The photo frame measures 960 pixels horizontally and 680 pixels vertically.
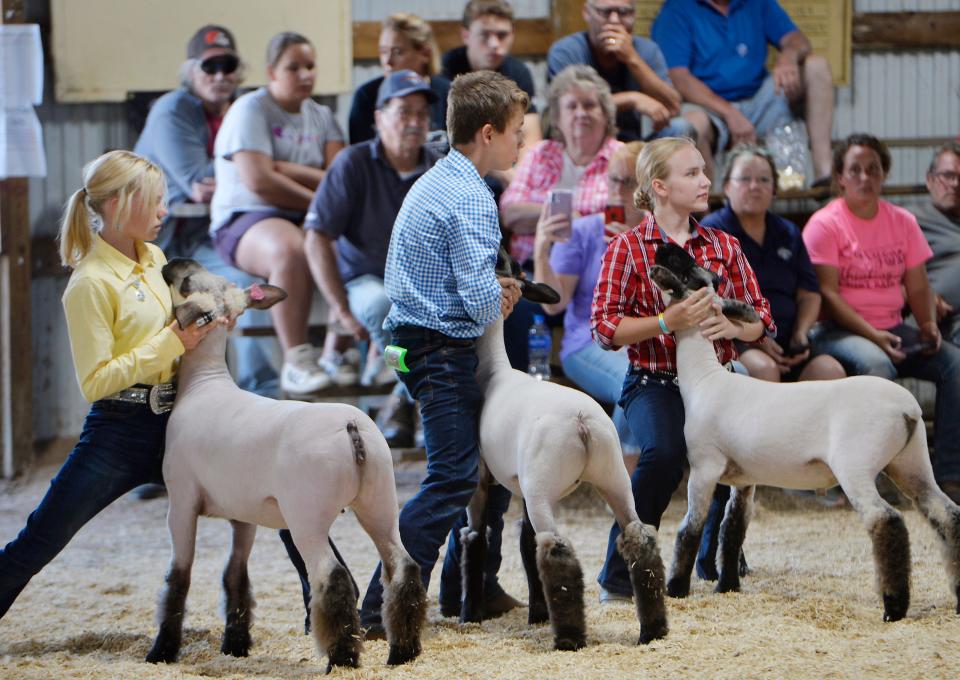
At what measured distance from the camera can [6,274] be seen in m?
7.16

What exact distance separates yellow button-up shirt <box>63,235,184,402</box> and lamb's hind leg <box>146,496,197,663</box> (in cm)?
38

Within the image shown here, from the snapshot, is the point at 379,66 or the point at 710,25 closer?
the point at 710,25

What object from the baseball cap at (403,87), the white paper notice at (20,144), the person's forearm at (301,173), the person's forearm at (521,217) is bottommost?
the person's forearm at (521,217)

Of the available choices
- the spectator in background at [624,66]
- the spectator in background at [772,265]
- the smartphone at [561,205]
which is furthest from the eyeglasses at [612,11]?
the smartphone at [561,205]

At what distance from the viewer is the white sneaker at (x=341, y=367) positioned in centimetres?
646

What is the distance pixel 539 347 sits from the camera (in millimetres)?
6055

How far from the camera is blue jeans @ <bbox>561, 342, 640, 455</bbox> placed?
5367 mm

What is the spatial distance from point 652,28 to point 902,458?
15.1 feet

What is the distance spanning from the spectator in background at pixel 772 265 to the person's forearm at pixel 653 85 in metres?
1.11

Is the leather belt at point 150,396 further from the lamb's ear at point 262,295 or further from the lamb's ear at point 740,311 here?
the lamb's ear at point 740,311

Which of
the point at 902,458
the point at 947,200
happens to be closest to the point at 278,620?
the point at 902,458

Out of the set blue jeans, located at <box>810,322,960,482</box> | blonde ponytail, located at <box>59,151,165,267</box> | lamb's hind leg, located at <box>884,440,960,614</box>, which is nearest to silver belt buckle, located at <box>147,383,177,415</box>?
blonde ponytail, located at <box>59,151,165,267</box>

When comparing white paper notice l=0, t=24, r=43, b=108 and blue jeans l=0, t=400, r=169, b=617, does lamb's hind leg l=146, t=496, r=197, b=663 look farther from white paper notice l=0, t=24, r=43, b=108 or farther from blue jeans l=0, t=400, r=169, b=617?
white paper notice l=0, t=24, r=43, b=108

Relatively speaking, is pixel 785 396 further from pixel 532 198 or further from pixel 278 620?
pixel 532 198
